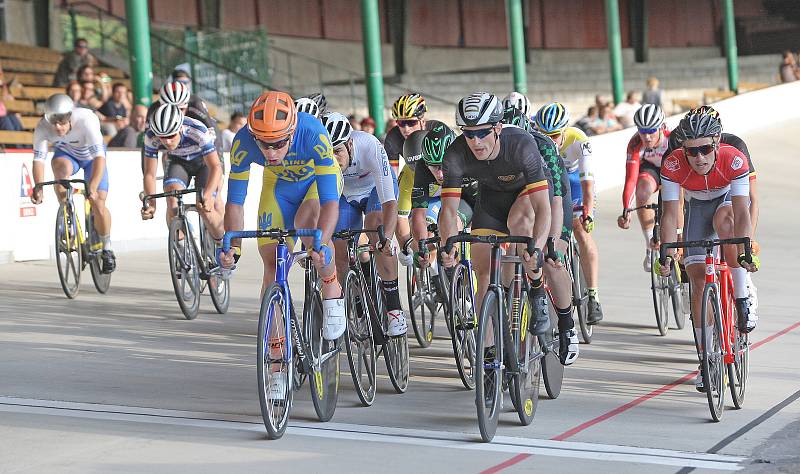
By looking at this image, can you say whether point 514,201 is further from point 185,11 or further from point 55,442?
point 185,11

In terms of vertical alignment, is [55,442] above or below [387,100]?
below

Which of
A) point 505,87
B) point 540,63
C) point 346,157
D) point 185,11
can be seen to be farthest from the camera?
point 540,63

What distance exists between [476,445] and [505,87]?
28.3m

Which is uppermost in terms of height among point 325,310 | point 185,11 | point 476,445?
point 185,11

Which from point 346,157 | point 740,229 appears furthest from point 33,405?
point 740,229

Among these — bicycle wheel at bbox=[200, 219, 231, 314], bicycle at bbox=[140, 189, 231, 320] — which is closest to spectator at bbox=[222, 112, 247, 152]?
bicycle wheel at bbox=[200, 219, 231, 314]

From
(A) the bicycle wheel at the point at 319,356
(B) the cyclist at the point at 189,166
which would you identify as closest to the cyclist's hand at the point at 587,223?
(B) the cyclist at the point at 189,166

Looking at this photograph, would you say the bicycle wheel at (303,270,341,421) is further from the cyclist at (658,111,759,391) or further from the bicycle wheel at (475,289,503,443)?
the cyclist at (658,111,759,391)

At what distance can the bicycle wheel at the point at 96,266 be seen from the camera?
391 inches

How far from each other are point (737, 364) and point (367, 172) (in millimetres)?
2193

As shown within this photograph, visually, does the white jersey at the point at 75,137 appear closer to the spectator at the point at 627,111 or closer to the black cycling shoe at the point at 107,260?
the black cycling shoe at the point at 107,260

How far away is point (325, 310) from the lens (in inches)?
232

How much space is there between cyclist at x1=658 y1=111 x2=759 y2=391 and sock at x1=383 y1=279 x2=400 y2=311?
4.60 ft

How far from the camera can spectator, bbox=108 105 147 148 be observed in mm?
14078
